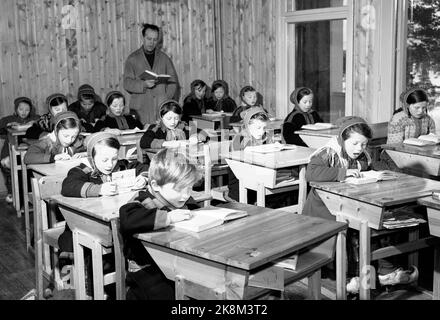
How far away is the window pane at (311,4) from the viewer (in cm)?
620

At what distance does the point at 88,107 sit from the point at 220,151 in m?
2.67

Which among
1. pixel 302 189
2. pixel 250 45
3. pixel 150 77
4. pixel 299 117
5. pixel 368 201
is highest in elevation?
pixel 250 45

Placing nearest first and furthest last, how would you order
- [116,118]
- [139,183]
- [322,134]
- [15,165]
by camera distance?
1. [139,183]
2. [322,134]
3. [15,165]
4. [116,118]

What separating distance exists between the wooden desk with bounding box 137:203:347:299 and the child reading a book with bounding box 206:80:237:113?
4.97 metres

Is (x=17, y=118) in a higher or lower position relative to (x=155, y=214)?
higher

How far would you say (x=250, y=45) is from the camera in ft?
24.5

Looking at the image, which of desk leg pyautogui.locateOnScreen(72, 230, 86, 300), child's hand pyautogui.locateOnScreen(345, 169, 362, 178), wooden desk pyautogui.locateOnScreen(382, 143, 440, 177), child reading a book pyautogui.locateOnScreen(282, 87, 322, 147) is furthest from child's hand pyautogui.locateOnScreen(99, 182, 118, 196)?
child reading a book pyautogui.locateOnScreen(282, 87, 322, 147)

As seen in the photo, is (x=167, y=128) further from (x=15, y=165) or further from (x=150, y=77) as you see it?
(x=150, y=77)

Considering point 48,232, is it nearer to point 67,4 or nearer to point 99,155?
point 99,155

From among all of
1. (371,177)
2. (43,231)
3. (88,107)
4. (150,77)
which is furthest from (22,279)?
(150,77)

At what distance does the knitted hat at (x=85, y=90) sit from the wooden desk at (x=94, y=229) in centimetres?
374

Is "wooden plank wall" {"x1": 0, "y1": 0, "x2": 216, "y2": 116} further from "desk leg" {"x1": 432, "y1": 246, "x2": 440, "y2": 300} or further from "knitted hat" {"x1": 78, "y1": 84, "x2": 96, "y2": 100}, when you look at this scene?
"desk leg" {"x1": 432, "y1": 246, "x2": 440, "y2": 300}

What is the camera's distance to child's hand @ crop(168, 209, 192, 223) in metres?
2.44

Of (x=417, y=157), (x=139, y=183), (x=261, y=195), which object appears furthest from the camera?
(x=417, y=157)
